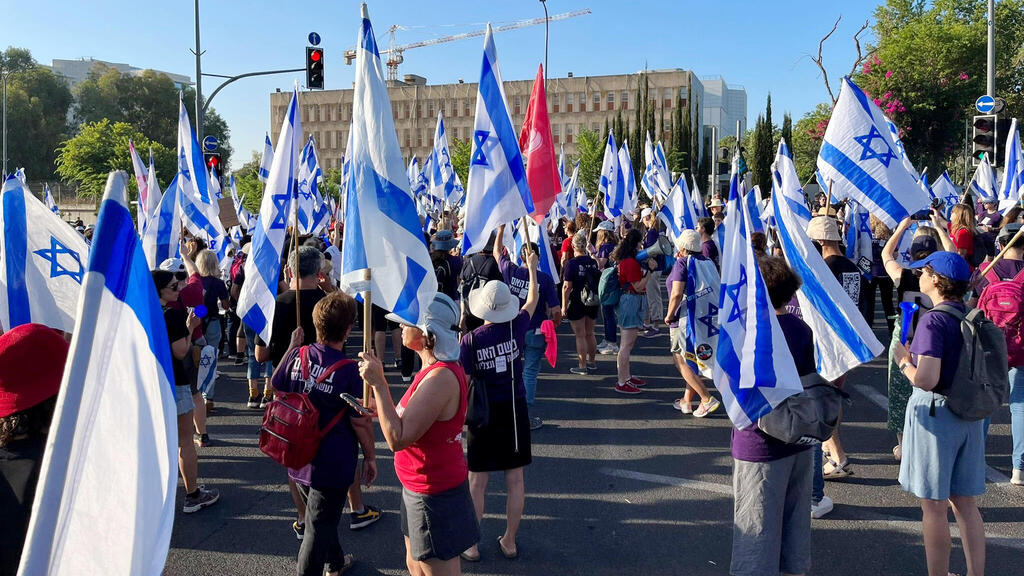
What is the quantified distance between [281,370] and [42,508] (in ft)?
9.20

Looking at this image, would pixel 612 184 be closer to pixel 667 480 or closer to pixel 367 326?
pixel 667 480

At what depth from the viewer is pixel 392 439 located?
132 inches

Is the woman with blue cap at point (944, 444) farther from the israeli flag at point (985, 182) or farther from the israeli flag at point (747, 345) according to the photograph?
the israeli flag at point (985, 182)

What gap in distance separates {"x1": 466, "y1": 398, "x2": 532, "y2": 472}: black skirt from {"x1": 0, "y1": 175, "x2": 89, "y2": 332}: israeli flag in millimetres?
2237

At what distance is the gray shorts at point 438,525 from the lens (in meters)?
3.55

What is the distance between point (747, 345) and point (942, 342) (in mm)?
1055

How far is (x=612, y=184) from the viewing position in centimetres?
1611

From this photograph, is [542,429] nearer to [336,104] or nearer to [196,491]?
[196,491]

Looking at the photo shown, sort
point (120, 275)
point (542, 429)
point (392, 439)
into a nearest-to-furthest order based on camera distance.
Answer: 1. point (120, 275)
2. point (392, 439)
3. point (542, 429)

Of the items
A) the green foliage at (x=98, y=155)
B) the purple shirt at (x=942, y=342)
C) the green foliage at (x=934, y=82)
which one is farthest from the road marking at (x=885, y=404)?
the green foliage at (x=98, y=155)

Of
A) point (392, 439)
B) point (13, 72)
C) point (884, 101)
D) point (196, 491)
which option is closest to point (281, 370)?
point (392, 439)

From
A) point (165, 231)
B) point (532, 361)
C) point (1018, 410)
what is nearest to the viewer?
point (1018, 410)

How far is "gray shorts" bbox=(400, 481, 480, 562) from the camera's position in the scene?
3.55 m

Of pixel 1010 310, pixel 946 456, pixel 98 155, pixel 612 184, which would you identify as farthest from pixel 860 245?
pixel 98 155
